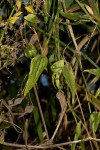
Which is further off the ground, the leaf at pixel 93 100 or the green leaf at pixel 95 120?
the green leaf at pixel 95 120

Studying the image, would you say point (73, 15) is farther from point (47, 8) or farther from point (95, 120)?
point (95, 120)

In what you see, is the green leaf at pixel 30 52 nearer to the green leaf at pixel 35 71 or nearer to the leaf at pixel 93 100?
the green leaf at pixel 35 71

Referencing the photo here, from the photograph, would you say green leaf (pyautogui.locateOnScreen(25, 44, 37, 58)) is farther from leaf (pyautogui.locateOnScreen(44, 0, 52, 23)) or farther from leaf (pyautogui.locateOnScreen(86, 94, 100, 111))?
leaf (pyautogui.locateOnScreen(86, 94, 100, 111))

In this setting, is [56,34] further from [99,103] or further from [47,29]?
[99,103]

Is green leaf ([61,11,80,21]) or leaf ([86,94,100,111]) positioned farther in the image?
leaf ([86,94,100,111])

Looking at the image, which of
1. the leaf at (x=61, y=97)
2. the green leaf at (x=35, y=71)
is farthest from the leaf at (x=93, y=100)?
the green leaf at (x=35, y=71)

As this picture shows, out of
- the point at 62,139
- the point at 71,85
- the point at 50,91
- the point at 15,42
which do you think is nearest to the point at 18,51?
the point at 15,42

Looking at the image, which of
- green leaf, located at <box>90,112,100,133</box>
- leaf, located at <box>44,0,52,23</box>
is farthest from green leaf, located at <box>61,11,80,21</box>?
green leaf, located at <box>90,112,100,133</box>

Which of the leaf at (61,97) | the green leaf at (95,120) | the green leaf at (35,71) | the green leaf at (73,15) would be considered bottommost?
the green leaf at (95,120)

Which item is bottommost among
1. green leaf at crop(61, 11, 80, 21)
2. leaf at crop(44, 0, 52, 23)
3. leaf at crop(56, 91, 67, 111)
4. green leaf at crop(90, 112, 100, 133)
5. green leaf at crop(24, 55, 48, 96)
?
green leaf at crop(90, 112, 100, 133)

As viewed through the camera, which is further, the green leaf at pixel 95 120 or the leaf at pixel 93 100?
the leaf at pixel 93 100

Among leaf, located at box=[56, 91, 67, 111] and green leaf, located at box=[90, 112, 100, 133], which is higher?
leaf, located at box=[56, 91, 67, 111]

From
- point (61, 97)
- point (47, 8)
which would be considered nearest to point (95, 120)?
point (61, 97)
